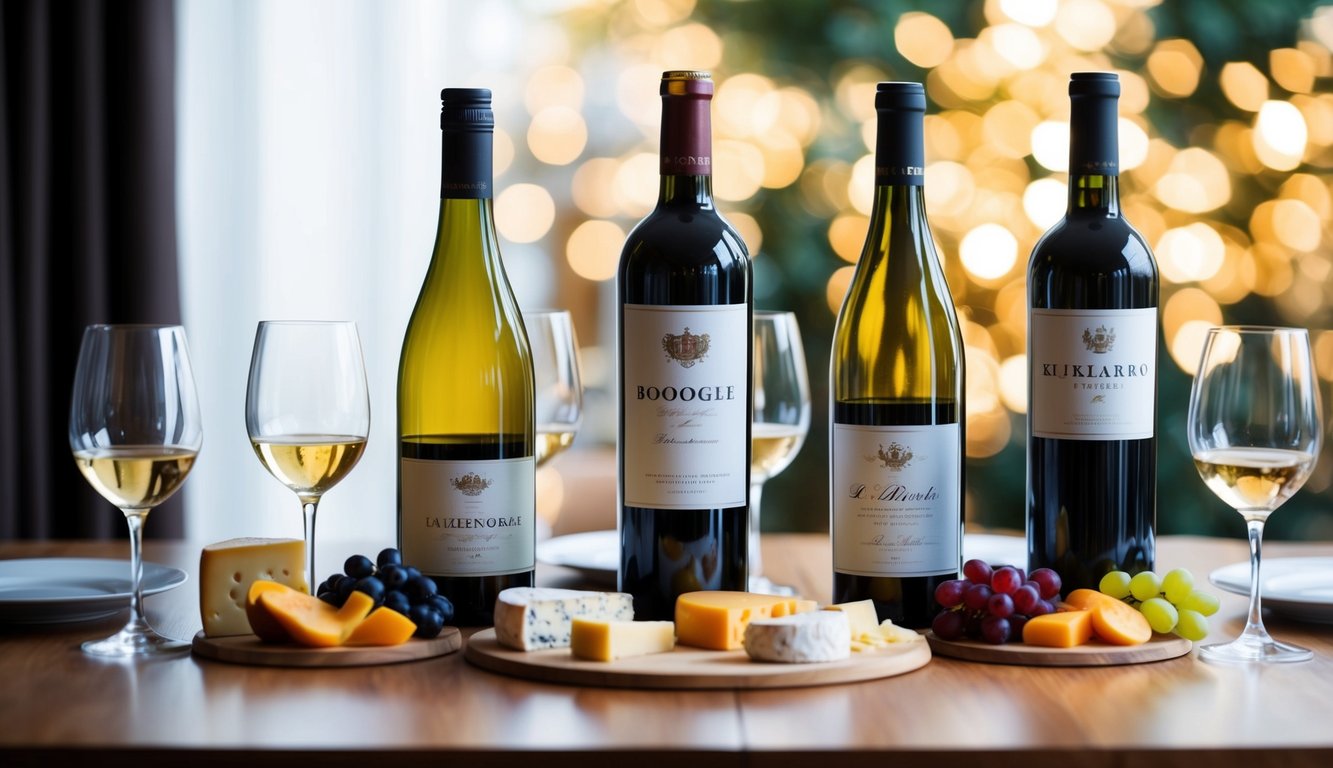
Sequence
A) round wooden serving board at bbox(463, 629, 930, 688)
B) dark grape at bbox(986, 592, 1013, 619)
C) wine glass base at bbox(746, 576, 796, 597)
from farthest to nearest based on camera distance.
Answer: wine glass base at bbox(746, 576, 796, 597) < dark grape at bbox(986, 592, 1013, 619) < round wooden serving board at bbox(463, 629, 930, 688)

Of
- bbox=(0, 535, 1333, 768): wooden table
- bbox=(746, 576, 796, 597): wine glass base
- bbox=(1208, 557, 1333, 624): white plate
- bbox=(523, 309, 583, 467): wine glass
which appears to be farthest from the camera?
bbox=(523, 309, 583, 467): wine glass

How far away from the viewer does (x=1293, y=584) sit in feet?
4.50

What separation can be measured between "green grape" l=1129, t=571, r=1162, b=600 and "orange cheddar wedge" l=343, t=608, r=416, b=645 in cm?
60

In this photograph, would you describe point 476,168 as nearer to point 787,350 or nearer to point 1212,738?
point 787,350

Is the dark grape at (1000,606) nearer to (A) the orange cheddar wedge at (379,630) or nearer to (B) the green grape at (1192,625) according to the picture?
(B) the green grape at (1192,625)

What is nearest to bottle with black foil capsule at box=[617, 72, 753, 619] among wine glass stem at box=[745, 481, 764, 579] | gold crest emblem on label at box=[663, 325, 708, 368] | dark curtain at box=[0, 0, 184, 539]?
gold crest emblem on label at box=[663, 325, 708, 368]

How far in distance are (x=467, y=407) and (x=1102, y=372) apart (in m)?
0.60

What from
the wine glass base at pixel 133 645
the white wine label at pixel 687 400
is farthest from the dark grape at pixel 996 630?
the wine glass base at pixel 133 645

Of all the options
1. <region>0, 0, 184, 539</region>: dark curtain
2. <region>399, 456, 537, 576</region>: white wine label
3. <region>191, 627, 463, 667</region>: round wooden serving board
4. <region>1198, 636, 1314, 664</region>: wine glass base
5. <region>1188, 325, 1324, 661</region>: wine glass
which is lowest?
<region>1198, 636, 1314, 664</region>: wine glass base

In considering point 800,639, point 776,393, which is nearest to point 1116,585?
point 800,639

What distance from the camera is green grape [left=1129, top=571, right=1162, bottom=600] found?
3.77ft

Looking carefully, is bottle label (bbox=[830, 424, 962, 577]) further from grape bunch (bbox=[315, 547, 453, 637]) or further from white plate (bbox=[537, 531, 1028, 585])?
grape bunch (bbox=[315, 547, 453, 637])

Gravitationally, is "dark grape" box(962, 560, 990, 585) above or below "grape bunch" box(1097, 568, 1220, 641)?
above

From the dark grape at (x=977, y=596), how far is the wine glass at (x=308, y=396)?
52 cm
